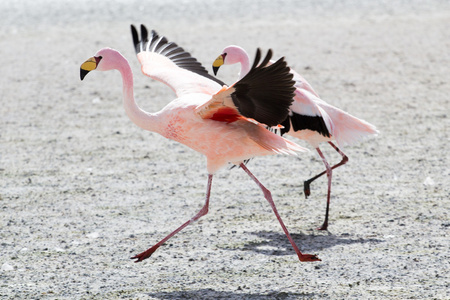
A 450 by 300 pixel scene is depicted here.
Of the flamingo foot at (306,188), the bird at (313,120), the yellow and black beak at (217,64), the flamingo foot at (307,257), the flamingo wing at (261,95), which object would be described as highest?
the yellow and black beak at (217,64)

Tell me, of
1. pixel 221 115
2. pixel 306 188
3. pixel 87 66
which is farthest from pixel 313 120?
pixel 87 66

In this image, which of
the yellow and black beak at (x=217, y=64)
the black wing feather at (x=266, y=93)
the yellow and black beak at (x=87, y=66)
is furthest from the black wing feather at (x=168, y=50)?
the black wing feather at (x=266, y=93)

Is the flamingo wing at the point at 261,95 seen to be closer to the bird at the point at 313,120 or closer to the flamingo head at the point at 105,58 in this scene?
the flamingo head at the point at 105,58

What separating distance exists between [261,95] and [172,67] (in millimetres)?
1625

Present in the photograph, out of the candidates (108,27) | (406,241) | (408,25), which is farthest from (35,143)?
(408,25)

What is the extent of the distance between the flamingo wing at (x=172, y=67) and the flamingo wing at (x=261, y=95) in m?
0.80

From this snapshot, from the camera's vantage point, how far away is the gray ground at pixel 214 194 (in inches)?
179

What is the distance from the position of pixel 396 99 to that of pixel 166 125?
196 inches

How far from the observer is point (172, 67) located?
18.9 feet

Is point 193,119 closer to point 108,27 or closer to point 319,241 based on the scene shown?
point 319,241

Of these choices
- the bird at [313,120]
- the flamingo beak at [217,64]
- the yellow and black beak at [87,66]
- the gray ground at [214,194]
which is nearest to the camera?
the gray ground at [214,194]

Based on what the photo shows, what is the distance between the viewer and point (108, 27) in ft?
46.7

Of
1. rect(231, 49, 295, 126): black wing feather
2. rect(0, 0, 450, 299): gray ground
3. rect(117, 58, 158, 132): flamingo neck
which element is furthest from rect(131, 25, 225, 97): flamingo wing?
rect(0, 0, 450, 299): gray ground

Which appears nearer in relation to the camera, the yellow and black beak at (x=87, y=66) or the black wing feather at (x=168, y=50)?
the yellow and black beak at (x=87, y=66)
